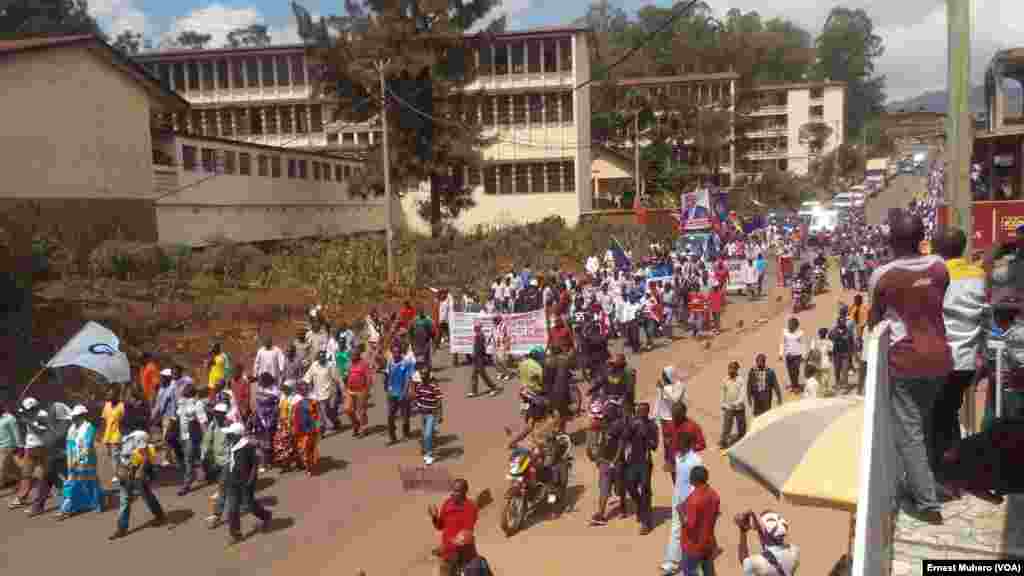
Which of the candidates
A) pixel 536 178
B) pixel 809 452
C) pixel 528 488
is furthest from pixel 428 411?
pixel 536 178

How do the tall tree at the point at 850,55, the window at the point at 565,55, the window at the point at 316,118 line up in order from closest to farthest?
the window at the point at 565,55 → the window at the point at 316,118 → the tall tree at the point at 850,55

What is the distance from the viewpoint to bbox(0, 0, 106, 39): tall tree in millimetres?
50000

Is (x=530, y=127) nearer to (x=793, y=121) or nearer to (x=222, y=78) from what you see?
(x=222, y=78)

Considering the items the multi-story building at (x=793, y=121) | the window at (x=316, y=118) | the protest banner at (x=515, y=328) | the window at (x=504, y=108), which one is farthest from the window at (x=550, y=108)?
the multi-story building at (x=793, y=121)

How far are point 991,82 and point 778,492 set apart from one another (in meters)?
12.2

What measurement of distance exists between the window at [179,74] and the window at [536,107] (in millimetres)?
20139

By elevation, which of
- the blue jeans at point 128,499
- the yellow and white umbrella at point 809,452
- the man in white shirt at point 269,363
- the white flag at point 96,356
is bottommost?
the blue jeans at point 128,499

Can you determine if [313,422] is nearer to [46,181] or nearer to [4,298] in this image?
[4,298]

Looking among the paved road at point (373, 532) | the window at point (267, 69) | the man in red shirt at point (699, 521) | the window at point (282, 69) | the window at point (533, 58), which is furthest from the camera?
the window at point (267, 69)

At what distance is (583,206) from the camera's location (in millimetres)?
44125

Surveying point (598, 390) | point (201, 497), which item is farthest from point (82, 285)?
point (598, 390)

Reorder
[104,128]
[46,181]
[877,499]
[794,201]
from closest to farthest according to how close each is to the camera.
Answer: [877,499] → [46,181] → [104,128] → [794,201]

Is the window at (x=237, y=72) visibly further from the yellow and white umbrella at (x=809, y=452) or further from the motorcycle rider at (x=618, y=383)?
the yellow and white umbrella at (x=809, y=452)

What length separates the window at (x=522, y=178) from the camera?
4341cm
